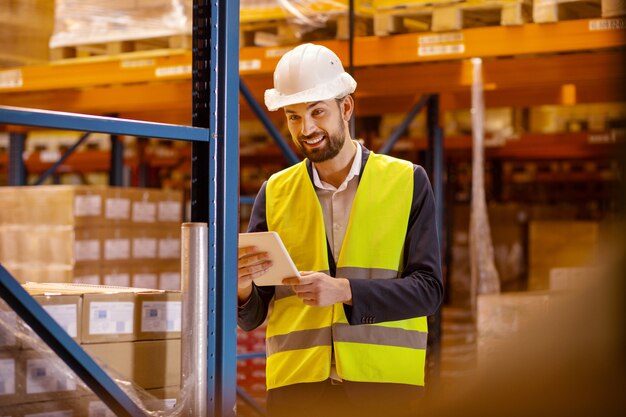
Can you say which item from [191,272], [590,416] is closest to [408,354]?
[191,272]

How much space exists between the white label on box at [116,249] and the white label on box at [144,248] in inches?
3.1

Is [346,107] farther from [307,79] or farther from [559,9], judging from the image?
[559,9]

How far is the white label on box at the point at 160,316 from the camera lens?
2678mm

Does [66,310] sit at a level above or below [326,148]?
below

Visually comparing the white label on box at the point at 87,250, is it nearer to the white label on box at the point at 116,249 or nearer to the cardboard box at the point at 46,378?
the white label on box at the point at 116,249

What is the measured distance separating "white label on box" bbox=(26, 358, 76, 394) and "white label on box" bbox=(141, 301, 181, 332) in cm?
28

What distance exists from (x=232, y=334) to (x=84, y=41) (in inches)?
174

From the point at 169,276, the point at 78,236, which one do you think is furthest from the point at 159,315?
the point at 169,276

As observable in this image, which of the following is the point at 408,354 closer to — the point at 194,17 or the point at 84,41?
the point at 194,17

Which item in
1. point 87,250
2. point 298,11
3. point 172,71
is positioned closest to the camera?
point 298,11

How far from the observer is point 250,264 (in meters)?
2.65

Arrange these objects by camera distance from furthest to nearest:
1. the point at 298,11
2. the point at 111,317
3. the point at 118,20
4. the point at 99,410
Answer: the point at 118,20 → the point at 298,11 → the point at 111,317 → the point at 99,410

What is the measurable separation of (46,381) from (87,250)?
4.49 meters

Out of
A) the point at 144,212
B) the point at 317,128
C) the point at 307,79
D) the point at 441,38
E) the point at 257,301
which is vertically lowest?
the point at 257,301
